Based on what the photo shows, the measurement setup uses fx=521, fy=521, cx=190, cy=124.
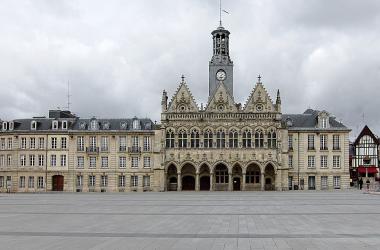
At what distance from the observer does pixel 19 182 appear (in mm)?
79938

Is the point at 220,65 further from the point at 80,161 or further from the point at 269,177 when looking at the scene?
the point at 80,161

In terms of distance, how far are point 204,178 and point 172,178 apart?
486cm

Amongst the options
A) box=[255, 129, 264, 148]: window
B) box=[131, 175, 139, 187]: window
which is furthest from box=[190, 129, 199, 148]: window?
box=[131, 175, 139, 187]: window

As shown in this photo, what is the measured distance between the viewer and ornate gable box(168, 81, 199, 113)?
255 feet

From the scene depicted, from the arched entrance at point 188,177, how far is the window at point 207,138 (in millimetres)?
4272

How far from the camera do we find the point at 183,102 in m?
78.2

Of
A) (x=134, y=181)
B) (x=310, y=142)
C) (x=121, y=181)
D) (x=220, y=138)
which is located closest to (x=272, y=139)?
(x=310, y=142)

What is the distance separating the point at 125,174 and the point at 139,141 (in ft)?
17.9

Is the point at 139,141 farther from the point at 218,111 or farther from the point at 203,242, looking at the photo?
the point at 203,242

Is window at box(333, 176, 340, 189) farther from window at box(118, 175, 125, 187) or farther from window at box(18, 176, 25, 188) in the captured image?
window at box(18, 176, 25, 188)

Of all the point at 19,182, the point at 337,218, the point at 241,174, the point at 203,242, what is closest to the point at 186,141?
the point at 241,174

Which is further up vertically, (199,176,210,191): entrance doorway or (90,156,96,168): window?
(90,156,96,168): window

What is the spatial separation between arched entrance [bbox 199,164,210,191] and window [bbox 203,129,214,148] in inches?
132

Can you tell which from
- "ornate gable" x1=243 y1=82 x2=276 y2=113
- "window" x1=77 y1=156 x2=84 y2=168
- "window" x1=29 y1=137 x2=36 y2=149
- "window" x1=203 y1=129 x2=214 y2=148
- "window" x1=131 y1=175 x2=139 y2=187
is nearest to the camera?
"window" x1=203 y1=129 x2=214 y2=148
